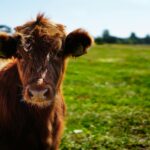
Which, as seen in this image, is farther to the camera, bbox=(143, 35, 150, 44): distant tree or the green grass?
bbox=(143, 35, 150, 44): distant tree

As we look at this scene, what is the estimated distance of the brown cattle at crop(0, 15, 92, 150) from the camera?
6641 mm

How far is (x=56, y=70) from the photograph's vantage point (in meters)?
6.80

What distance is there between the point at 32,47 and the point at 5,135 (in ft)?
3.93

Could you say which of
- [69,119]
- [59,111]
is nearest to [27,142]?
[59,111]

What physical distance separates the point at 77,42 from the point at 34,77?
0.97 m

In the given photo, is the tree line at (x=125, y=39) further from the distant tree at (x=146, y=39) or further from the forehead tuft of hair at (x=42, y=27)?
the forehead tuft of hair at (x=42, y=27)

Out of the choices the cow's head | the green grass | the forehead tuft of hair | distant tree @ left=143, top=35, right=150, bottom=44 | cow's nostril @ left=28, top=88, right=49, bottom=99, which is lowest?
distant tree @ left=143, top=35, right=150, bottom=44

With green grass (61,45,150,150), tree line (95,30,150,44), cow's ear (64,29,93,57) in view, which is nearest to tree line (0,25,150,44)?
tree line (95,30,150,44)

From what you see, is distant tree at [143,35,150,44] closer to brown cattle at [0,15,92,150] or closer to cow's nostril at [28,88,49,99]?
brown cattle at [0,15,92,150]

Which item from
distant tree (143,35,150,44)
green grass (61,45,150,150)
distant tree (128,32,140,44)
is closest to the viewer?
green grass (61,45,150,150)

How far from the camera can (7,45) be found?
690 cm

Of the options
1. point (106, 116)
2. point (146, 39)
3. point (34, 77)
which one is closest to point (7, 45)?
point (34, 77)

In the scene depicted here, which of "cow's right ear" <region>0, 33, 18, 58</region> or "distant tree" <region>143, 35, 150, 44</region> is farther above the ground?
"cow's right ear" <region>0, 33, 18, 58</region>

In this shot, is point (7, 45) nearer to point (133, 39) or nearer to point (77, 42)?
point (77, 42)
